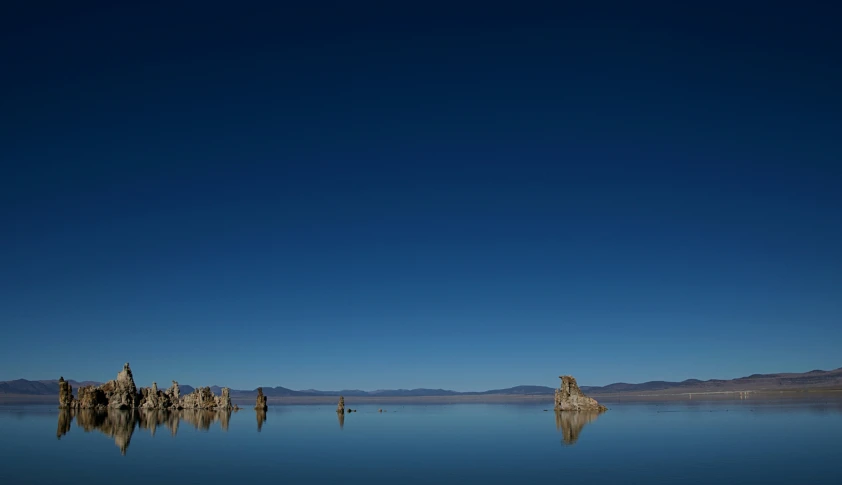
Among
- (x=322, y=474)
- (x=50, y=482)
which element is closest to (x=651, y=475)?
(x=322, y=474)

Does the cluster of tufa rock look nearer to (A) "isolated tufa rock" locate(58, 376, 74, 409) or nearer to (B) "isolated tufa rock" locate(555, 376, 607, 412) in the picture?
(A) "isolated tufa rock" locate(58, 376, 74, 409)

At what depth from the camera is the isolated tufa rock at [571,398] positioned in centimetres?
11006

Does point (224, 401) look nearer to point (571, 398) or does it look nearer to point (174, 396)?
point (174, 396)

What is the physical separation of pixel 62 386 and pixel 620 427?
11007 centimetres

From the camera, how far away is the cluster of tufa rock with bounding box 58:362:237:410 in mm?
116000

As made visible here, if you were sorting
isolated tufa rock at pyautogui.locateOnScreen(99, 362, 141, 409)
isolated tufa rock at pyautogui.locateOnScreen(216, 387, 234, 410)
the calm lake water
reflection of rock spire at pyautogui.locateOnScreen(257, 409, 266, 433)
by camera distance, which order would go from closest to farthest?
the calm lake water, reflection of rock spire at pyautogui.locateOnScreen(257, 409, 266, 433), isolated tufa rock at pyautogui.locateOnScreen(99, 362, 141, 409), isolated tufa rock at pyautogui.locateOnScreen(216, 387, 234, 410)

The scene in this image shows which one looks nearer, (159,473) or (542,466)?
(159,473)

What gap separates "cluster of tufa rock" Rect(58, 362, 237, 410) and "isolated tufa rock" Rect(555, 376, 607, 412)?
222 feet

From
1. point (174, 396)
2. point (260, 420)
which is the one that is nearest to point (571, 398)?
point (260, 420)

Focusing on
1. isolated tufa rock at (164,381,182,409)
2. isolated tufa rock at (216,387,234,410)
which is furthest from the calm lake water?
isolated tufa rock at (216,387,234,410)

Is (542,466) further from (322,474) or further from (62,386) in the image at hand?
(62,386)

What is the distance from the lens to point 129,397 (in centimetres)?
11675

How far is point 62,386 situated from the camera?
126 m

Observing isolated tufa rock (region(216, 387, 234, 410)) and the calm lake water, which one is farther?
isolated tufa rock (region(216, 387, 234, 410))
